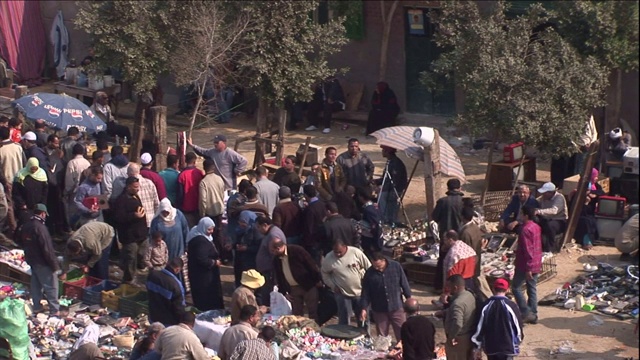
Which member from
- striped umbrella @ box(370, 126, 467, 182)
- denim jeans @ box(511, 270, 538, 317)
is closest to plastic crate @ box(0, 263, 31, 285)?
striped umbrella @ box(370, 126, 467, 182)

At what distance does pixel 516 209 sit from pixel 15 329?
22.8 ft

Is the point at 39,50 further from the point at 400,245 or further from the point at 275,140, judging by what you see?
the point at 400,245

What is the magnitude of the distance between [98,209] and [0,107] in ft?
22.6

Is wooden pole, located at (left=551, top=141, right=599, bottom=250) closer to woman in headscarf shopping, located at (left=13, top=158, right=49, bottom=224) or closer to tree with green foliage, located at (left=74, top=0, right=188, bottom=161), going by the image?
tree with green foliage, located at (left=74, top=0, right=188, bottom=161)

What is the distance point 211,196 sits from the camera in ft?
58.0

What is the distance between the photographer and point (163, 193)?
17766 mm

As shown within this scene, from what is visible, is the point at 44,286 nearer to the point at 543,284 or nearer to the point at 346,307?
the point at 346,307

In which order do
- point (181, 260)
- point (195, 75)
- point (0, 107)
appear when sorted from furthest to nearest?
point (0, 107), point (195, 75), point (181, 260)

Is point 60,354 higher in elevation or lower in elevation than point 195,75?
lower

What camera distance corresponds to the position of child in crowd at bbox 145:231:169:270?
637 inches

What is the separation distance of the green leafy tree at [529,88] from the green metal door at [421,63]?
497 centimetres

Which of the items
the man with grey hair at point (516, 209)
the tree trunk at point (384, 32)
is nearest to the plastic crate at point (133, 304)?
the man with grey hair at point (516, 209)

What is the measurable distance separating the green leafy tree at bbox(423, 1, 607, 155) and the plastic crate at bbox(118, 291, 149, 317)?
5866 mm

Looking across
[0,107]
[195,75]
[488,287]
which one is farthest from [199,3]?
[488,287]
